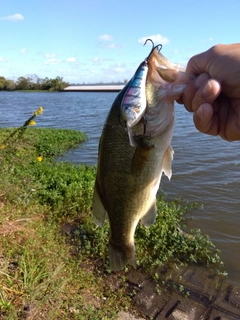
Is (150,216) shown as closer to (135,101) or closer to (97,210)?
(97,210)

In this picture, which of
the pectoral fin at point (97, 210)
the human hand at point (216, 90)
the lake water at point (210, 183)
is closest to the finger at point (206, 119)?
the human hand at point (216, 90)

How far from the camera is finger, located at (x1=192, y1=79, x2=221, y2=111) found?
2021 mm

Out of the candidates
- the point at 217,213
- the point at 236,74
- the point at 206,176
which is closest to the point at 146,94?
the point at 236,74

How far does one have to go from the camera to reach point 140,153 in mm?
2225

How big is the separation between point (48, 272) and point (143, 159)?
10.8 ft

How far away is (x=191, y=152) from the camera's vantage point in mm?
15789

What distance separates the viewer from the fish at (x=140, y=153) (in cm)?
215

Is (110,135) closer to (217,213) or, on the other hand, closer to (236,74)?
(236,74)

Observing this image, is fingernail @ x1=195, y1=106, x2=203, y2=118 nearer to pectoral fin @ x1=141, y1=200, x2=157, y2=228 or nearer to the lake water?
pectoral fin @ x1=141, y1=200, x2=157, y2=228

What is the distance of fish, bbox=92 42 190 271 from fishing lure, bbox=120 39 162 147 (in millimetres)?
55

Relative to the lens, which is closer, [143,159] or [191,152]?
[143,159]

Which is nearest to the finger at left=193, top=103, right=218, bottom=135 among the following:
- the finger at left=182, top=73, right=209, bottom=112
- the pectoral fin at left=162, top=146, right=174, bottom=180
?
the finger at left=182, top=73, right=209, bottom=112

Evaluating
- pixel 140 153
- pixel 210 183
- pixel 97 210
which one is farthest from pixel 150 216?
pixel 210 183

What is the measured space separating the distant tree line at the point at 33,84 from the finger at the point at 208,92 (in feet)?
346
